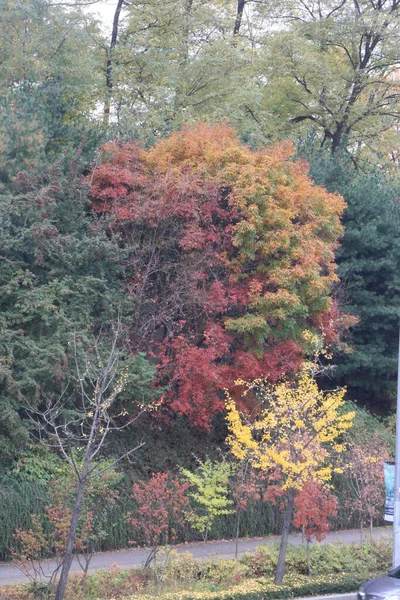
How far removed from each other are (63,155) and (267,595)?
39.9ft

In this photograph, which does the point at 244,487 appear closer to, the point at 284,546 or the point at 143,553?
the point at 284,546

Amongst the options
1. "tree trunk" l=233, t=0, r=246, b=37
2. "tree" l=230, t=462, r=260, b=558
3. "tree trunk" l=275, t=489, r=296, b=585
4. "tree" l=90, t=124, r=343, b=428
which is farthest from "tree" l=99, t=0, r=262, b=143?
"tree trunk" l=275, t=489, r=296, b=585

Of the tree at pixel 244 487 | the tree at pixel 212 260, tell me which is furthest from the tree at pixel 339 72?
the tree at pixel 244 487

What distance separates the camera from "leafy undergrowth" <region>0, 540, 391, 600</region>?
43.3ft

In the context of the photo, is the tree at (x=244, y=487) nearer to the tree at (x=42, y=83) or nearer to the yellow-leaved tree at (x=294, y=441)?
the yellow-leaved tree at (x=294, y=441)

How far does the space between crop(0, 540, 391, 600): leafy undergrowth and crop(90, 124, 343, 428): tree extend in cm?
484

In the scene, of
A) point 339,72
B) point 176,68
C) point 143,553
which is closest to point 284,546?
point 143,553

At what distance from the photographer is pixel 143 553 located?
1803cm

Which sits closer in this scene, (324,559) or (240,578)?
(240,578)

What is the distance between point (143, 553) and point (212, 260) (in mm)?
7495

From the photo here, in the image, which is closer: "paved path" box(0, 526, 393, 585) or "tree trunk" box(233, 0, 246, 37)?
"paved path" box(0, 526, 393, 585)

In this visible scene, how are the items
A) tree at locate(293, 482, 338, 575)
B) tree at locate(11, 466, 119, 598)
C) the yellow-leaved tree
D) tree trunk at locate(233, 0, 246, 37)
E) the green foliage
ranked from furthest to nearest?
1. tree trunk at locate(233, 0, 246, 37)
2. the green foliage
3. tree at locate(293, 482, 338, 575)
4. the yellow-leaved tree
5. tree at locate(11, 466, 119, 598)

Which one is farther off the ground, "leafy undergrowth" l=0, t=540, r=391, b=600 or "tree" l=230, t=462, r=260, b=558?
"tree" l=230, t=462, r=260, b=558

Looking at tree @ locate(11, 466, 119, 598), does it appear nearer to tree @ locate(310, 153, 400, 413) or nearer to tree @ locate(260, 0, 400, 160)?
tree @ locate(310, 153, 400, 413)
